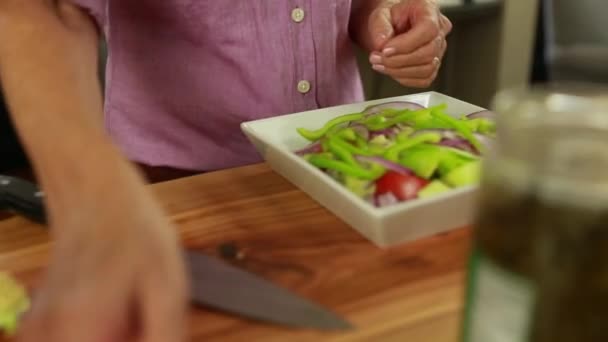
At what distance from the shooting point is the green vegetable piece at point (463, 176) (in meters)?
0.60

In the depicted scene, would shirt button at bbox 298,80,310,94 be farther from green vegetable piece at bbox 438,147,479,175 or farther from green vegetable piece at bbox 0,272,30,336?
green vegetable piece at bbox 0,272,30,336

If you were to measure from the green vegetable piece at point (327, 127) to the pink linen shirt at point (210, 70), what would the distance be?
5.5 inches

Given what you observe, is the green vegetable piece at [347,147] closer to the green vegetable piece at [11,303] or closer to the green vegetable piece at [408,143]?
the green vegetable piece at [408,143]

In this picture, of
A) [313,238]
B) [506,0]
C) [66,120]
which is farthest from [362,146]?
[506,0]

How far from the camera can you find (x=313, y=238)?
1.94 feet

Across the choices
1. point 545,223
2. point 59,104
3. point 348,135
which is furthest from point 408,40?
point 545,223

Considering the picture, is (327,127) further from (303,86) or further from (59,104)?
(59,104)

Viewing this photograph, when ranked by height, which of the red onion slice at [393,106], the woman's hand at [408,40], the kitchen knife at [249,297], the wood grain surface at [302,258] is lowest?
the wood grain surface at [302,258]

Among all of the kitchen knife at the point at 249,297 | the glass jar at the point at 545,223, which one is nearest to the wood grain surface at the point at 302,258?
the kitchen knife at the point at 249,297

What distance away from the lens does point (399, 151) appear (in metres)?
0.64

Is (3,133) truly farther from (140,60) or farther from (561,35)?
(561,35)

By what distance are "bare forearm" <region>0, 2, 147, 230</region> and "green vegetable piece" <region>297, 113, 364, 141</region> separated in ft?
0.70

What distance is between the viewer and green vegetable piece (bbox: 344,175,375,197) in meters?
0.60

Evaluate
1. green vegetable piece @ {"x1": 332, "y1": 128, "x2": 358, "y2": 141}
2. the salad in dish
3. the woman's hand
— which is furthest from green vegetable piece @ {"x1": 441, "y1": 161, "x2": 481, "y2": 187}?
the woman's hand
